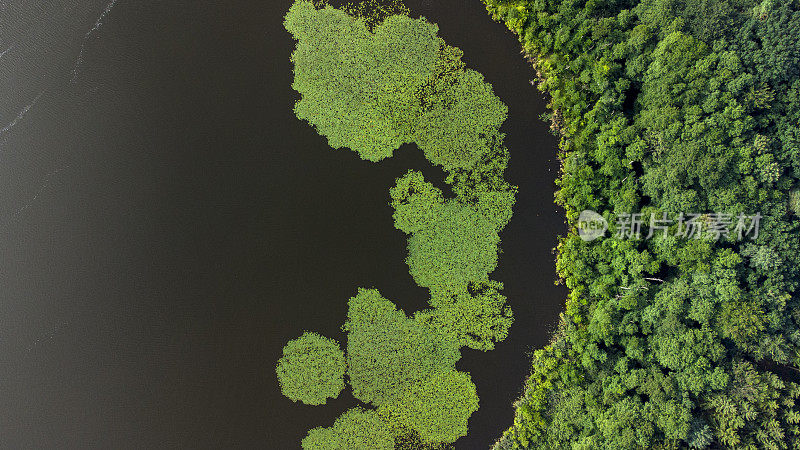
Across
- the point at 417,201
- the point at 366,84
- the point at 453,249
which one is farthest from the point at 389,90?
the point at 453,249

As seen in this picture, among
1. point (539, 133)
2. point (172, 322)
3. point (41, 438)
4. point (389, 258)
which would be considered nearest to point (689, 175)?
point (539, 133)

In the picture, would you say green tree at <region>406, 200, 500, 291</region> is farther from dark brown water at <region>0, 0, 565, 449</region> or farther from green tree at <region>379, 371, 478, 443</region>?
green tree at <region>379, 371, 478, 443</region>

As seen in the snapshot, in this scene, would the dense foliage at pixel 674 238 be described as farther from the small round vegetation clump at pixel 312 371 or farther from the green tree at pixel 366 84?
the small round vegetation clump at pixel 312 371

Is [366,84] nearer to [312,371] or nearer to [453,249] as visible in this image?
[453,249]

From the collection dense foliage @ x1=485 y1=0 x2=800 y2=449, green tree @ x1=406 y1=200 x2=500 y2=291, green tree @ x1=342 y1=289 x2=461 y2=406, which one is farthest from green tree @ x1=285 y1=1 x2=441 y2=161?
green tree @ x1=342 y1=289 x2=461 y2=406

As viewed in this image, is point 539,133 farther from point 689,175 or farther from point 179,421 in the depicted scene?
point 179,421

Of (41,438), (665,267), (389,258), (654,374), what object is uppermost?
(665,267)

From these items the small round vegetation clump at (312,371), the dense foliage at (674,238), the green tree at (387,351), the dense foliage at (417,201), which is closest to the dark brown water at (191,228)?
the small round vegetation clump at (312,371)
